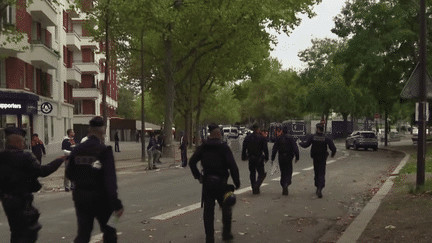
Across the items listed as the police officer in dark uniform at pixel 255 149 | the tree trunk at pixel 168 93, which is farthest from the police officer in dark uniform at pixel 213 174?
the tree trunk at pixel 168 93

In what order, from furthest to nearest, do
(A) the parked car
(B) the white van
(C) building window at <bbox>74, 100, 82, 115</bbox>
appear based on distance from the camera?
(B) the white van → (C) building window at <bbox>74, 100, 82, 115</bbox> → (A) the parked car

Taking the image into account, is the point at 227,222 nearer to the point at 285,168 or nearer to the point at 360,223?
the point at 360,223

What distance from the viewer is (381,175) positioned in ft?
54.7

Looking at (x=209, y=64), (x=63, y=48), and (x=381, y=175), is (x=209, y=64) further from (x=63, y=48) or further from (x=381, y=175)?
(x=381, y=175)

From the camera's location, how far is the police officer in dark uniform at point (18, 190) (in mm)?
4922

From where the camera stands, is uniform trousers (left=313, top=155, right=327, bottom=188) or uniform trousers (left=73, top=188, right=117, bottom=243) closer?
uniform trousers (left=73, top=188, right=117, bottom=243)

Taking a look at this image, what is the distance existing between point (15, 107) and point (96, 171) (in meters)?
25.2

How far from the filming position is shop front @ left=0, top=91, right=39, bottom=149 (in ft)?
90.0

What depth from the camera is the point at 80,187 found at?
491cm

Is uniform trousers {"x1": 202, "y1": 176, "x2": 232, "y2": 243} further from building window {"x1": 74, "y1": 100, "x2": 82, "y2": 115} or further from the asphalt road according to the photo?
building window {"x1": 74, "y1": 100, "x2": 82, "y2": 115}

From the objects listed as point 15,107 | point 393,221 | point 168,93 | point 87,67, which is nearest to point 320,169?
point 393,221

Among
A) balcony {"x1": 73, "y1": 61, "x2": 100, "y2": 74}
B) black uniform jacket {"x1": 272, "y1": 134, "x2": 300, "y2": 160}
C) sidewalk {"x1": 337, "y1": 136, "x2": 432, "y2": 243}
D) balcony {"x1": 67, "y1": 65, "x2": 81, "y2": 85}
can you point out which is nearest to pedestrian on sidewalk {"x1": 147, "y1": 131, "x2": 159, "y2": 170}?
black uniform jacket {"x1": 272, "y1": 134, "x2": 300, "y2": 160}

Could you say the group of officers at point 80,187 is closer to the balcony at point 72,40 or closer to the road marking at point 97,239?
the road marking at point 97,239

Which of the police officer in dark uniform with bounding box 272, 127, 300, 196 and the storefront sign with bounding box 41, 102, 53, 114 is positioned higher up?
the storefront sign with bounding box 41, 102, 53, 114
